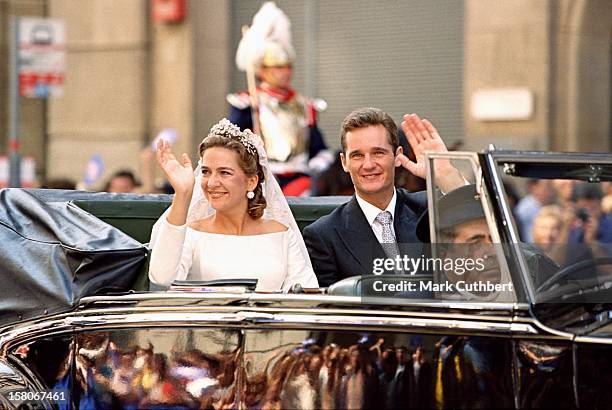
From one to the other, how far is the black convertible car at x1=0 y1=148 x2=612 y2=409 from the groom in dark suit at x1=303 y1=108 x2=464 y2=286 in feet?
2.17

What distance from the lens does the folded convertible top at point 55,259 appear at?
4.77 m

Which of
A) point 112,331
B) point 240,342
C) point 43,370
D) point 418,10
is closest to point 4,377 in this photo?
point 43,370

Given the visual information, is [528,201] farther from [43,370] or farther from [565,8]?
[565,8]

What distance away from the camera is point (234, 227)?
5215mm

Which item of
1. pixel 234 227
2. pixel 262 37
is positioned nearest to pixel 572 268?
pixel 234 227

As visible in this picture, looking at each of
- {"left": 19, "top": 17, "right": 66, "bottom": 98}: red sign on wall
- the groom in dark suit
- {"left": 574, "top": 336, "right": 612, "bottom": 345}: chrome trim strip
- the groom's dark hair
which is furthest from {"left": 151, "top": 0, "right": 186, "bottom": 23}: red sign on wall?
{"left": 574, "top": 336, "right": 612, "bottom": 345}: chrome trim strip

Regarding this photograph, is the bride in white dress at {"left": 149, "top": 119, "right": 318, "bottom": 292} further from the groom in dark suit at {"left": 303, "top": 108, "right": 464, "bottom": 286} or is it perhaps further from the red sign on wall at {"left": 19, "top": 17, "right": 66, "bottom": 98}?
the red sign on wall at {"left": 19, "top": 17, "right": 66, "bottom": 98}

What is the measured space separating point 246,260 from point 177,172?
0.51 metres

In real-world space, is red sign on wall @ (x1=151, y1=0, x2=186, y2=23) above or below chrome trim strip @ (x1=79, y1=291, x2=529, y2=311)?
above

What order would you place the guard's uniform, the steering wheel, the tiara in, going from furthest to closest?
the guard's uniform, the tiara, the steering wheel

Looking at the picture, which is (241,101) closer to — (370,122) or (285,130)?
(285,130)

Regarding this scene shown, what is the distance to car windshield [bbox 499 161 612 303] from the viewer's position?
4227mm

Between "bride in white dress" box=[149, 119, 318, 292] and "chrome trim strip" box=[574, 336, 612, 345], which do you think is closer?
"chrome trim strip" box=[574, 336, 612, 345]

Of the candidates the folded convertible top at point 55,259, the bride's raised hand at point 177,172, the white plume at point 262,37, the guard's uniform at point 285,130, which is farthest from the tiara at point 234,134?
the white plume at point 262,37
